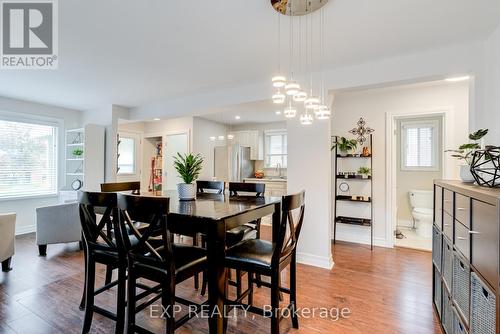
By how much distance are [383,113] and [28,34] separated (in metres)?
4.56

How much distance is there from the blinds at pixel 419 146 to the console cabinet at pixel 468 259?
138 inches

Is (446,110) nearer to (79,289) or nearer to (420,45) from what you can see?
(420,45)

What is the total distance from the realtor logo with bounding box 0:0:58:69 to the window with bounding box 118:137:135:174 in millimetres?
3215

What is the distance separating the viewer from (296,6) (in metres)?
1.87

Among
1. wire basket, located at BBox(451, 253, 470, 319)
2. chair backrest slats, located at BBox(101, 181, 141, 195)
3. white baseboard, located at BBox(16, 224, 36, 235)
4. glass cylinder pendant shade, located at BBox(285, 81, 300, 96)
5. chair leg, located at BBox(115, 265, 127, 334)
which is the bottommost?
white baseboard, located at BBox(16, 224, 36, 235)

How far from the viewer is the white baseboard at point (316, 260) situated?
10.4 ft

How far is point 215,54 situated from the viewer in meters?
2.77

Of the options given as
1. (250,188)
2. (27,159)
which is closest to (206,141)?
(27,159)

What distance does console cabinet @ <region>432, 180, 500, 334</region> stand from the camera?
3.66 feet

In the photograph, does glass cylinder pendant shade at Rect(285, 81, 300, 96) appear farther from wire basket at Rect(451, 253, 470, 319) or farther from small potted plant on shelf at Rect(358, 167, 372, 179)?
small potted plant on shelf at Rect(358, 167, 372, 179)

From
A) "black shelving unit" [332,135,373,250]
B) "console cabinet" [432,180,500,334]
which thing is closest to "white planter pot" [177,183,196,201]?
"console cabinet" [432,180,500,334]

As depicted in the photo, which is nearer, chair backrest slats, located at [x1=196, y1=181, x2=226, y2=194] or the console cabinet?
the console cabinet

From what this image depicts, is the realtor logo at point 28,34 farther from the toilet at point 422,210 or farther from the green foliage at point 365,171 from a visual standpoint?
the toilet at point 422,210

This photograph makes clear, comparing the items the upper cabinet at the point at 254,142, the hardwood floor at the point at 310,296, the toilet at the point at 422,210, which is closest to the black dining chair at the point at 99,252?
the hardwood floor at the point at 310,296
